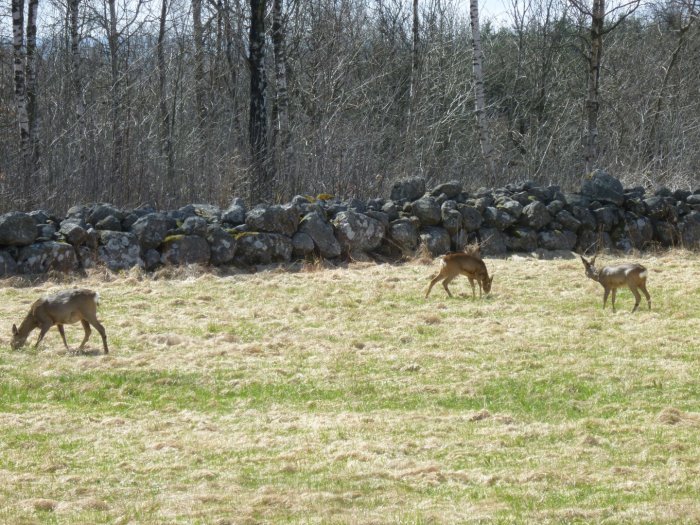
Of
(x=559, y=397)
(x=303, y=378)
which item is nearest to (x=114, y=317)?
(x=303, y=378)

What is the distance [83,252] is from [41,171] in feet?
14.1

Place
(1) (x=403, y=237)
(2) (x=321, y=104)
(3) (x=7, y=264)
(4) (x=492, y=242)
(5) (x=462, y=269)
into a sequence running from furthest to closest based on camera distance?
1. (2) (x=321, y=104)
2. (4) (x=492, y=242)
3. (1) (x=403, y=237)
4. (3) (x=7, y=264)
5. (5) (x=462, y=269)

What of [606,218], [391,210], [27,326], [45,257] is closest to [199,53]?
[391,210]

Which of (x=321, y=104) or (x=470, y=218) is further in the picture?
(x=321, y=104)

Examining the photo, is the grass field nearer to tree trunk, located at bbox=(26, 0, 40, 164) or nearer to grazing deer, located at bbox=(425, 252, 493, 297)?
grazing deer, located at bbox=(425, 252, 493, 297)

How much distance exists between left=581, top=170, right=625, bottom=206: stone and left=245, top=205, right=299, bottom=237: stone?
7.73 meters

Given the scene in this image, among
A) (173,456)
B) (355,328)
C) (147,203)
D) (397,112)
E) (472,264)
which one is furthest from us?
(397,112)

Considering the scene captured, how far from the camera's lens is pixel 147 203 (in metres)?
21.9

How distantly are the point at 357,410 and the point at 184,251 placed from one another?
9.73 m

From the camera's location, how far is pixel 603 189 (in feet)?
76.6

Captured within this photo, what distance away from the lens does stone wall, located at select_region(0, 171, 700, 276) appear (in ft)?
61.0

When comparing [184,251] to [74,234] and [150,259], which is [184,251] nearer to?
[150,259]

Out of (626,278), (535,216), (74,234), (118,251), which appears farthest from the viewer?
(535,216)

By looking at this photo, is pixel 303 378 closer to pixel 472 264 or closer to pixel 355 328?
pixel 355 328
